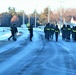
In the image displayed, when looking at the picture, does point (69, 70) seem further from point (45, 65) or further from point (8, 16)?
Result: point (8, 16)

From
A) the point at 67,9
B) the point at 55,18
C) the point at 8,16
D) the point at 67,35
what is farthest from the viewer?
the point at 67,9

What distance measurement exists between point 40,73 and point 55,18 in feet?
355

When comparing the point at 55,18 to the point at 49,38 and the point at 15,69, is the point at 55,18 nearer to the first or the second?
the point at 49,38

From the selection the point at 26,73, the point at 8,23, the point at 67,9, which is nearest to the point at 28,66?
the point at 26,73

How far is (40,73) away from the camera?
1116 centimetres

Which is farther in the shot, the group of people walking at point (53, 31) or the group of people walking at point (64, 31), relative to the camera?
the group of people walking at point (64, 31)

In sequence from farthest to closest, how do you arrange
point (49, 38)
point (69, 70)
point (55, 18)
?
point (55, 18)
point (49, 38)
point (69, 70)

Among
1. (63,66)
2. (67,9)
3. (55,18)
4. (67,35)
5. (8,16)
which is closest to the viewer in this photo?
(63,66)

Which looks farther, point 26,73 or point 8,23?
point 8,23

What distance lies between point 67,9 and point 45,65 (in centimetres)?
12589

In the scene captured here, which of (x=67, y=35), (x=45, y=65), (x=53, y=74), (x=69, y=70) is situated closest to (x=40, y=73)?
(x=53, y=74)

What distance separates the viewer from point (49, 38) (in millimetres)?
35438

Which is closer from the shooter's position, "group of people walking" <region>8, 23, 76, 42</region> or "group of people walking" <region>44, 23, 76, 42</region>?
"group of people walking" <region>8, 23, 76, 42</region>

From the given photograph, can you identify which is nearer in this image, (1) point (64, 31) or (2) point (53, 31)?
(1) point (64, 31)
